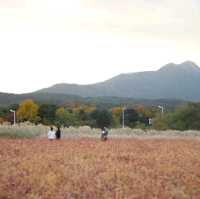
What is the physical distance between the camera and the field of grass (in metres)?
16.5

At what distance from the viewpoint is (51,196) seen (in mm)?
15836

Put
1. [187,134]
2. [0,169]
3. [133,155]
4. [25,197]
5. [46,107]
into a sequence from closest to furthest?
[25,197] < [0,169] < [133,155] < [187,134] < [46,107]

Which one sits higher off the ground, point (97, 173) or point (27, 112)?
point (27, 112)

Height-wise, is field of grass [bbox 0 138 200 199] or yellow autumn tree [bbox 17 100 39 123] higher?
yellow autumn tree [bbox 17 100 39 123]

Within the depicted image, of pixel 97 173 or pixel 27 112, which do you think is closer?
pixel 97 173

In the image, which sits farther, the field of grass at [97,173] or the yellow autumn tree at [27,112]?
the yellow autumn tree at [27,112]

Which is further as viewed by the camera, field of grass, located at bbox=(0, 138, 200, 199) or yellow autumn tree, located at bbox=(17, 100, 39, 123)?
yellow autumn tree, located at bbox=(17, 100, 39, 123)

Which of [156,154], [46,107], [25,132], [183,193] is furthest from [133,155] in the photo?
[46,107]

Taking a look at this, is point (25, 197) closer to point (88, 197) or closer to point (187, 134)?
point (88, 197)

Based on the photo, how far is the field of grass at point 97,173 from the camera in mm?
16547

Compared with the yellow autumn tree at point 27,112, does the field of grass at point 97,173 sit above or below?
below

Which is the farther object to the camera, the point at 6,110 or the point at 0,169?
the point at 6,110

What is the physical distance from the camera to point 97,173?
798 inches

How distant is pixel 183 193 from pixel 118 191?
6.00 ft
